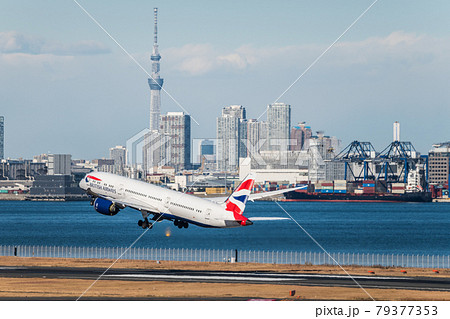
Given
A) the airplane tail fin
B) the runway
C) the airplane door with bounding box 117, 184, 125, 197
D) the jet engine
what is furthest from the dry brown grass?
the airplane door with bounding box 117, 184, 125, 197

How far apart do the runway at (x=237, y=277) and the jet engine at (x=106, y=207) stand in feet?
27.9

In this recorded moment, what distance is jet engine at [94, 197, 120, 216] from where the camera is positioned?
110406 millimetres

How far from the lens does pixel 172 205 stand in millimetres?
105812

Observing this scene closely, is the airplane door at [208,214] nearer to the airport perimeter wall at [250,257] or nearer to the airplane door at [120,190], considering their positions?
the airplane door at [120,190]

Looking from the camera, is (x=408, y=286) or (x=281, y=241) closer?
(x=408, y=286)

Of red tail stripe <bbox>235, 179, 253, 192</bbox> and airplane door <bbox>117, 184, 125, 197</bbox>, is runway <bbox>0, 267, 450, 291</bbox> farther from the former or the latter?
red tail stripe <bbox>235, 179, 253, 192</bbox>

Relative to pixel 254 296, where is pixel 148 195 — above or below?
above

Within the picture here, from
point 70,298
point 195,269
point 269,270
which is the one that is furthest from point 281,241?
point 70,298

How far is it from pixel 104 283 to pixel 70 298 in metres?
14.3

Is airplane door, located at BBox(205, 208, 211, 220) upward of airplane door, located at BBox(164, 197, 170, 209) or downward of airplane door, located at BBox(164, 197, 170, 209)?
downward

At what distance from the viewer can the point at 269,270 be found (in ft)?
401

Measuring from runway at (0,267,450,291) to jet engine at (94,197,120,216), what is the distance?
8.50m
